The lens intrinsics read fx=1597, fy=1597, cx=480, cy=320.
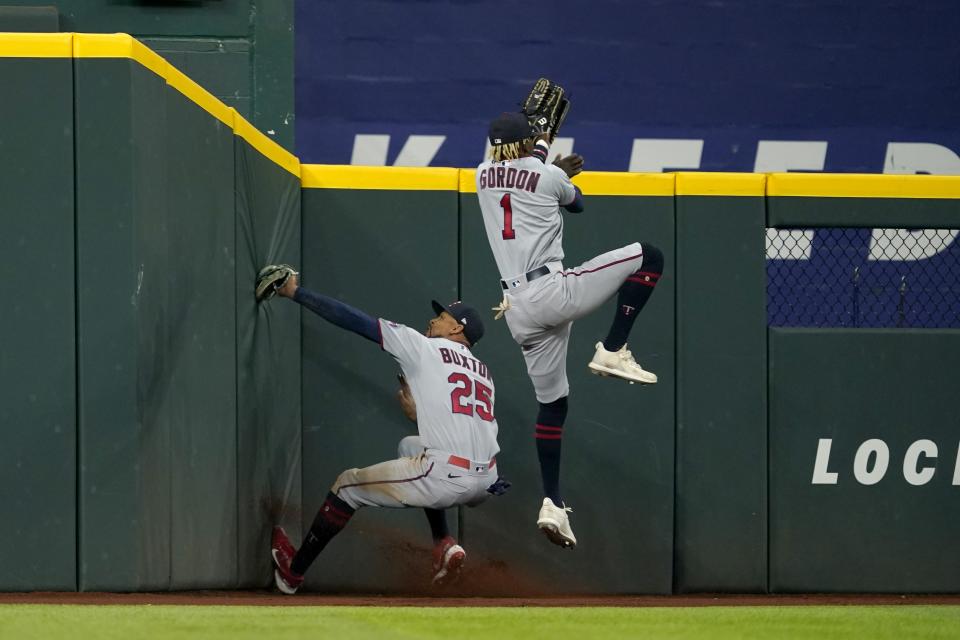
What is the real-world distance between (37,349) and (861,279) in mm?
6497

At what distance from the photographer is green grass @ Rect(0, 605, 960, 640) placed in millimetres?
4840

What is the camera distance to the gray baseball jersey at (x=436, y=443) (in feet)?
24.1

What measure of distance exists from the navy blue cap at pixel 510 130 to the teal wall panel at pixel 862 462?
2.15 meters

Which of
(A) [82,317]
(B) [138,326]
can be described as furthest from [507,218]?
(A) [82,317]

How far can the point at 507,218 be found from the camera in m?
7.26

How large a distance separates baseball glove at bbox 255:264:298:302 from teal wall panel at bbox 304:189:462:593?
1.02 m

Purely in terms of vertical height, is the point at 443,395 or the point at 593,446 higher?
the point at 443,395

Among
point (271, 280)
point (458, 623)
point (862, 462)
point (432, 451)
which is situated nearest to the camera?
point (458, 623)

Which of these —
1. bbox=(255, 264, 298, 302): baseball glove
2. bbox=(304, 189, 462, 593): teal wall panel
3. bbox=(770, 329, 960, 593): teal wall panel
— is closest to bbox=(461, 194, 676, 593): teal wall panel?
bbox=(304, 189, 462, 593): teal wall panel

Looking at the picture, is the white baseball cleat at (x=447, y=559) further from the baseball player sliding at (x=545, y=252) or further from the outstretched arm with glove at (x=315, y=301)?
the outstretched arm with glove at (x=315, y=301)

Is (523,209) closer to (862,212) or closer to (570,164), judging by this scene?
(570,164)

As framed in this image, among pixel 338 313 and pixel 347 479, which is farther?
pixel 347 479

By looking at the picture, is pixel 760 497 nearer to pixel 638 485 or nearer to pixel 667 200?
pixel 638 485

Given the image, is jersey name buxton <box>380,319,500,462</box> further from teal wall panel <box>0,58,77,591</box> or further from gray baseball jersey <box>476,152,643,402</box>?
teal wall panel <box>0,58,77,591</box>
